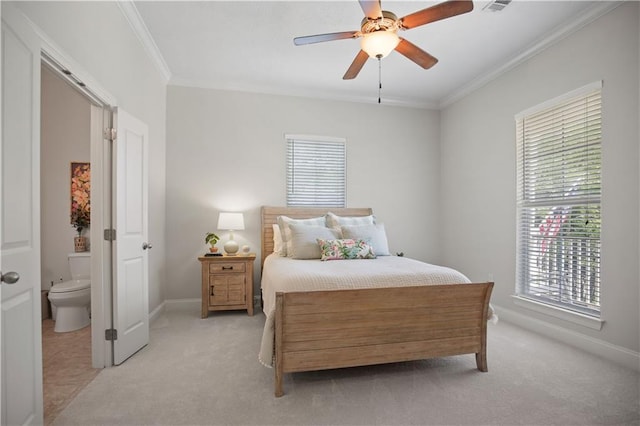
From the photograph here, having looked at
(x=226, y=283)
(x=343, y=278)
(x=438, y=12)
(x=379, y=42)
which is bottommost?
(x=226, y=283)

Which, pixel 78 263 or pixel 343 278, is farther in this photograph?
pixel 78 263

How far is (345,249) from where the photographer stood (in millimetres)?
3295

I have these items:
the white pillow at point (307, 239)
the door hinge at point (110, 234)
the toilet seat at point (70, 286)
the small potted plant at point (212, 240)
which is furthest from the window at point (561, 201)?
the toilet seat at point (70, 286)

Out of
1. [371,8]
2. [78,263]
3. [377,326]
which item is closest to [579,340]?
[377,326]

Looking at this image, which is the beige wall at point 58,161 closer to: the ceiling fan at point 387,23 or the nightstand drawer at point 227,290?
the nightstand drawer at point 227,290

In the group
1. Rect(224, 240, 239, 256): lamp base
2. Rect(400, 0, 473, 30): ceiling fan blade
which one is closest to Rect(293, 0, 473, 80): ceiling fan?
Rect(400, 0, 473, 30): ceiling fan blade

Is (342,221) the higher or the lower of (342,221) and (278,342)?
the higher

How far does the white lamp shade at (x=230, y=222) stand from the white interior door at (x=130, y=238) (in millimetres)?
1048

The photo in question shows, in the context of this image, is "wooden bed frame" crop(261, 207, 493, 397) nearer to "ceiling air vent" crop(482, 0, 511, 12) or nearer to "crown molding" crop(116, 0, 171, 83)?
"ceiling air vent" crop(482, 0, 511, 12)

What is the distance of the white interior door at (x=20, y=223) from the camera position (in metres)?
1.36

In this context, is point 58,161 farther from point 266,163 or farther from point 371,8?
point 371,8

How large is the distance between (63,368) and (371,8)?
336cm

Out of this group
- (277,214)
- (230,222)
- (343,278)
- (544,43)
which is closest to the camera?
(343,278)

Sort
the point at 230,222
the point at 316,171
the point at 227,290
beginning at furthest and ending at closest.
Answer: the point at 316,171 < the point at 230,222 < the point at 227,290
